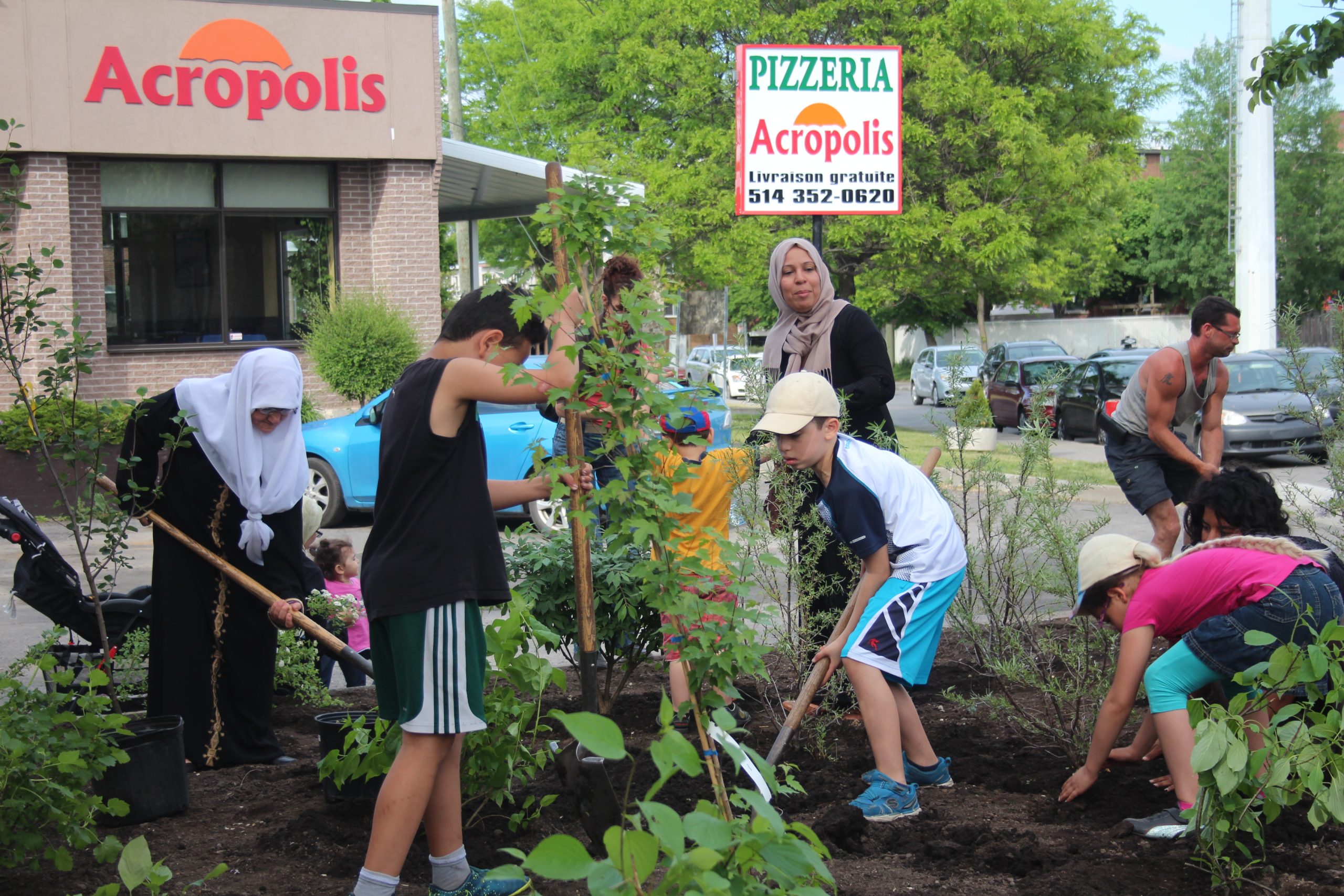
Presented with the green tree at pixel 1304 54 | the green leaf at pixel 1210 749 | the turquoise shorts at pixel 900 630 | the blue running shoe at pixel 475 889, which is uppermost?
the green tree at pixel 1304 54

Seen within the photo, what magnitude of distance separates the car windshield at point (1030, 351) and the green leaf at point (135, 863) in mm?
26705

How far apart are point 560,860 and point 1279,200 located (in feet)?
164

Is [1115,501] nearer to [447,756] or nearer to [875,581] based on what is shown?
[875,581]

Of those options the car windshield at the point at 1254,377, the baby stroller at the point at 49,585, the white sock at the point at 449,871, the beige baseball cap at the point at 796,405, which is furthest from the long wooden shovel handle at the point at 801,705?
the car windshield at the point at 1254,377

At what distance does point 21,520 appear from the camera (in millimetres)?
4578

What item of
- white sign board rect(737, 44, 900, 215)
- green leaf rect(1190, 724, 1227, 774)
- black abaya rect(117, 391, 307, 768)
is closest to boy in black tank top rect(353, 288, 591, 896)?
black abaya rect(117, 391, 307, 768)

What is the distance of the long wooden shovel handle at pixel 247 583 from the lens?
4.16 meters

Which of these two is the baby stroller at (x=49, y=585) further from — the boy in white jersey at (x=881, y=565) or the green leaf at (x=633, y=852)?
the green leaf at (x=633, y=852)

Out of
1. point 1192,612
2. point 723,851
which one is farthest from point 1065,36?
point 723,851

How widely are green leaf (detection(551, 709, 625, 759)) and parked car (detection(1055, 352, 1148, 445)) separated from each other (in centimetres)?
1679

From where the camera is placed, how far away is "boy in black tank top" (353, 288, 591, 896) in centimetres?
308

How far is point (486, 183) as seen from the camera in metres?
19.5

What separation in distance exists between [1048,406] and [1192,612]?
1.39 meters

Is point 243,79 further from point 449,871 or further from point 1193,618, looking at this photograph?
point 1193,618
